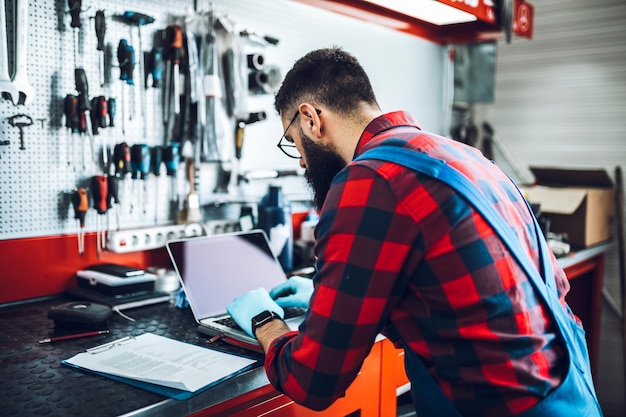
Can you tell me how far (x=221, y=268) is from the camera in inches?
65.7

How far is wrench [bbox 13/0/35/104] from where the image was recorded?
5.03ft

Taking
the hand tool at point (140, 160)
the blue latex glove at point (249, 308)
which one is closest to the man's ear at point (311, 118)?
the blue latex glove at point (249, 308)

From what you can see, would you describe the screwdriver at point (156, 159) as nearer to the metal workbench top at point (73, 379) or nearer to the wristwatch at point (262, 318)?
the metal workbench top at point (73, 379)

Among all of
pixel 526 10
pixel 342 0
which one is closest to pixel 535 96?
pixel 526 10

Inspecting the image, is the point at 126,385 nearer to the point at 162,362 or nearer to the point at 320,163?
the point at 162,362

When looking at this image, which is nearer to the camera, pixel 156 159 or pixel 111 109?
pixel 111 109

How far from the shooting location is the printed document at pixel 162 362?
1.08 m

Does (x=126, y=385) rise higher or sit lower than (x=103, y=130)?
lower

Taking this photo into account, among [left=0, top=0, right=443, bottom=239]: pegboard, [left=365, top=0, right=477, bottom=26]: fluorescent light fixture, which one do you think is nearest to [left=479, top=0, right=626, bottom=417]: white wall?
[left=365, top=0, right=477, bottom=26]: fluorescent light fixture

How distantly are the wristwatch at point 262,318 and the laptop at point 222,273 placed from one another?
0.05 m

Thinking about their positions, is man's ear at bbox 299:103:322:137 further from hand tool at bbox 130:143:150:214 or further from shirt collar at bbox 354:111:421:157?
hand tool at bbox 130:143:150:214

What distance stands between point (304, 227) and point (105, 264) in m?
0.85

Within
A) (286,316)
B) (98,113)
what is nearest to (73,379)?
(286,316)

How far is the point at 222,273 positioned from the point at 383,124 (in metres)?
0.74
